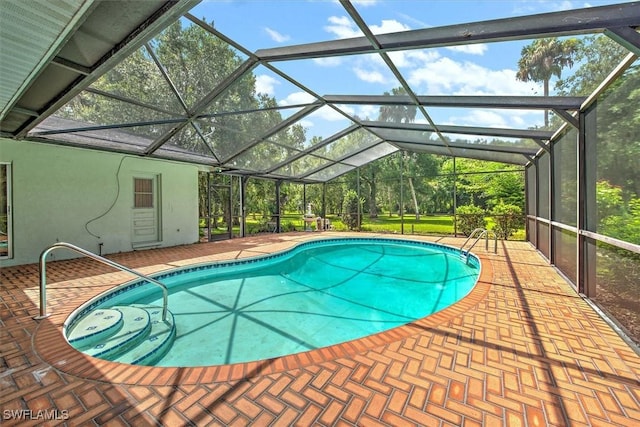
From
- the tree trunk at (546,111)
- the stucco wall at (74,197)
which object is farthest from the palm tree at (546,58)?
the stucco wall at (74,197)

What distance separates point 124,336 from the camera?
3.41 metres

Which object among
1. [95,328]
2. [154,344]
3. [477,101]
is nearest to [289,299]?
[154,344]

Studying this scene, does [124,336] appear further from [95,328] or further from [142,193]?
[142,193]

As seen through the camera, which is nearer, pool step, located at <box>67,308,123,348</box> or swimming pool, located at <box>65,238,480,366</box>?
pool step, located at <box>67,308,123,348</box>

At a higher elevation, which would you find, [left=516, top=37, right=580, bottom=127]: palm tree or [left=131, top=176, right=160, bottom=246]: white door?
[left=516, top=37, right=580, bottom=127]: palm tree

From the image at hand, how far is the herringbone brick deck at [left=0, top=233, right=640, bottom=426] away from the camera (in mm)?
1849

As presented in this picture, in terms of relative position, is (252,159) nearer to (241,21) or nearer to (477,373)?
(241,21)

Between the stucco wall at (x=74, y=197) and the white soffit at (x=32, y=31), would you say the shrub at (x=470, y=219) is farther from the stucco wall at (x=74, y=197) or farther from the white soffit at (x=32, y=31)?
the white soffit at (x=32, y=31)

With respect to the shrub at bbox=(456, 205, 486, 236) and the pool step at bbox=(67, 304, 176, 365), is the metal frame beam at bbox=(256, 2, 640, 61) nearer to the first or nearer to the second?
the pool step at bbox=(67, 304, 176, 365)

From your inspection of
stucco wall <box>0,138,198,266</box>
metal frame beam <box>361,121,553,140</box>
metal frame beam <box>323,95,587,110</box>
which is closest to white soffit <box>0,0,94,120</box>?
stucco wall <box>0,138,198,266</box>

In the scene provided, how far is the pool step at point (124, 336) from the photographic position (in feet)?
10.4

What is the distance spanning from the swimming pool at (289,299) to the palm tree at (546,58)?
4.00 metres

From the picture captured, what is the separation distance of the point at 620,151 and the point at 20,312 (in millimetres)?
7466

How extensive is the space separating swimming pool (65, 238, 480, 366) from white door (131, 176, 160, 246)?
3.35 meters
